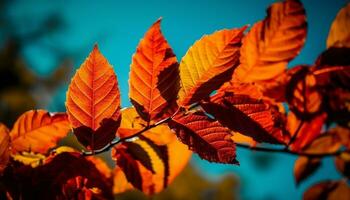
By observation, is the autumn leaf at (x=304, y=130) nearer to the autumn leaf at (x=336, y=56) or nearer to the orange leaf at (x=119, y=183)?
the autumn leaf at (x=336, y=56)

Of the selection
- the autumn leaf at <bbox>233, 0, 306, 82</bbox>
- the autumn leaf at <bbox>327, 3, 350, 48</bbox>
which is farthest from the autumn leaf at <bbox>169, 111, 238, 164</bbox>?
the autumn leaf at <bbox>327, 3, 350, 48</bbox>

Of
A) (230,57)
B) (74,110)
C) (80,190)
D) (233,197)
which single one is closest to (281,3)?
(230,57)

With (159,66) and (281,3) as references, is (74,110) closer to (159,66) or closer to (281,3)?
(159,66)

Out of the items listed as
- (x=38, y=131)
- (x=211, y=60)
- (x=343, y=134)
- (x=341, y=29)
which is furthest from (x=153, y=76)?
(x=343, y=134)

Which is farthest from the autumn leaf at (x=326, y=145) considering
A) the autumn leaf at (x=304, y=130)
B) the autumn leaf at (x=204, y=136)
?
the autumn leaf at (x=204, y=136)

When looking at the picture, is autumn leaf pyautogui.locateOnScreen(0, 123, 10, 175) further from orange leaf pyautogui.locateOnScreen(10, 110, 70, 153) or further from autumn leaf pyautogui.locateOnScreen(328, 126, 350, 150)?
autumn leaf pyautogui.locateOnScreen(328, 126, 350, 150)

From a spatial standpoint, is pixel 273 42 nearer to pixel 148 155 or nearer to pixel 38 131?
pixel 148 155
